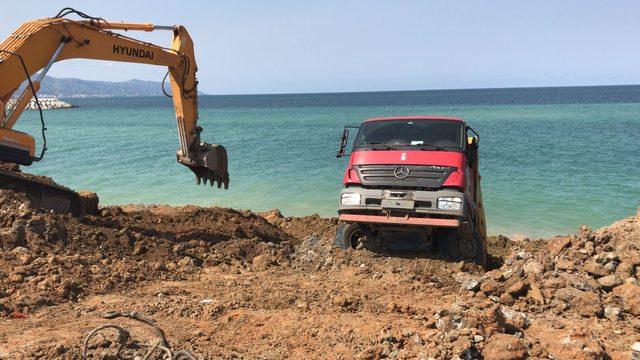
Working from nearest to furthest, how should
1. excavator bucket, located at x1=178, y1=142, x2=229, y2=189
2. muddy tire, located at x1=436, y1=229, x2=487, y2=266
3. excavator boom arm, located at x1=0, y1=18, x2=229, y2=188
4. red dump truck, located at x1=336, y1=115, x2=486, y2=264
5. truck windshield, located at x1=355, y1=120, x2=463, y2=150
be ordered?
red dump truck, located at x1=336, y1=115, x2=486, y2=264 < excavator boom arm, located at x1=0, y1=18, x2=229, y2=188 < muddy tire, located at x1=436, y1=229, x2=487, y2=266 < truck windshield, located at x1=355, y1=120, x2=463, y2=150 < excavator bucket, located at x1=178, y1=142, x2=229, y2=189

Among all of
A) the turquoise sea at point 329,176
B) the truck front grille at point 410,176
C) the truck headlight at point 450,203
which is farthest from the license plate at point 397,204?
the turquoise sea at point 329,176

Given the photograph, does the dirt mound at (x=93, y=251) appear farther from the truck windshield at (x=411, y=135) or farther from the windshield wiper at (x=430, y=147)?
the windshield wiper at (x=430, y=147)

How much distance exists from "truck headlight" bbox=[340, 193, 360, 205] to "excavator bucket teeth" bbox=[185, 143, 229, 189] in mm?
3648

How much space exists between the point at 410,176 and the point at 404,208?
520 millimetres

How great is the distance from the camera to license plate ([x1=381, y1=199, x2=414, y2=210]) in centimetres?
782

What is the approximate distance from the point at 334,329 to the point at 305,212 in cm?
1068

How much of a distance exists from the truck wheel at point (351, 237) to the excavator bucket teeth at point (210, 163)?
3300 mm

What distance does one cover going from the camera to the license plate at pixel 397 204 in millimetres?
7825

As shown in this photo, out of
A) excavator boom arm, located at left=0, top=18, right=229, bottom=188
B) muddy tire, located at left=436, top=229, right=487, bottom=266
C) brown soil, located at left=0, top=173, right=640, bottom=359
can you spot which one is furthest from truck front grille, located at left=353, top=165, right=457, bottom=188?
excavator boom arm, located at left=0, top=18, right=229, bottom=188

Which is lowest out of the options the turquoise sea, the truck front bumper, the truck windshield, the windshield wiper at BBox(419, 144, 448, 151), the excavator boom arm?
the turquoise sea

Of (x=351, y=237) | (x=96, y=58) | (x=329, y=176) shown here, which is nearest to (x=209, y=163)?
(x=96, y=58)

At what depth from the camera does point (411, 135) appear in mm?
8742

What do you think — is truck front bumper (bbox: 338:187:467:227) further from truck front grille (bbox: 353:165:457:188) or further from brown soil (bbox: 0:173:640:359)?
Answer: brown soil (bbox: 0:173:640:359)

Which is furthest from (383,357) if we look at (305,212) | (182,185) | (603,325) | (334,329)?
(182,185)
